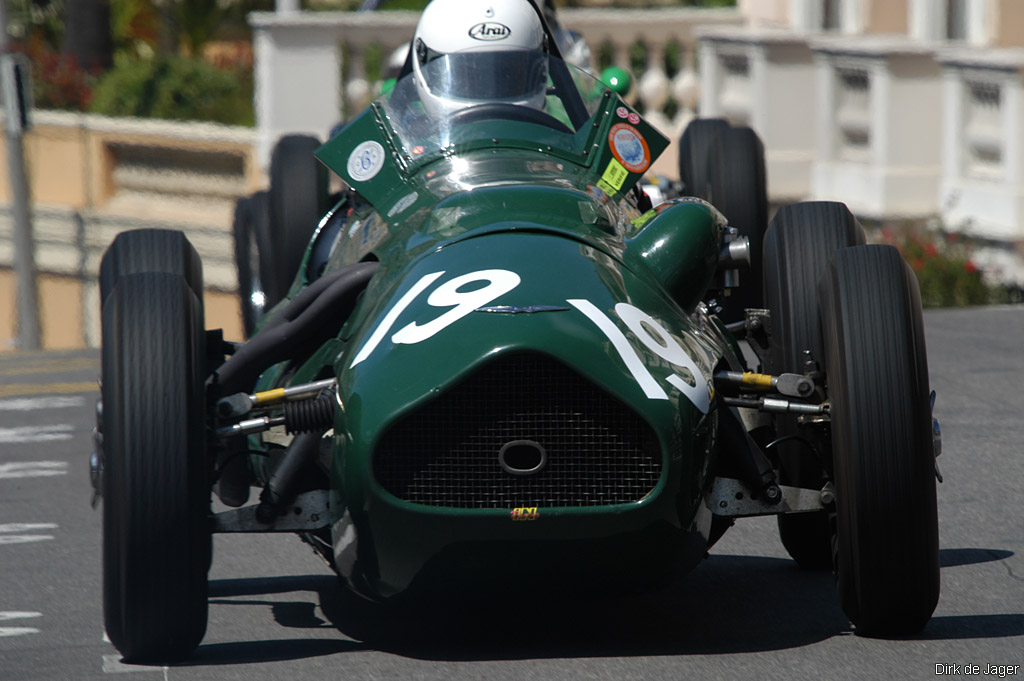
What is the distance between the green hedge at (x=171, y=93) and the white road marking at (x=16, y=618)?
695 inches

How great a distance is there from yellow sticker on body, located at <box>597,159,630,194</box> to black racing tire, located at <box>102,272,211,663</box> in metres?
1.71

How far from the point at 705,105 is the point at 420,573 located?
15.4 meters

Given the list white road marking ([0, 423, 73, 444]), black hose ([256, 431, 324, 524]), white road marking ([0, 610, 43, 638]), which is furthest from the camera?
white road marking ([0, 423, 73, 444])

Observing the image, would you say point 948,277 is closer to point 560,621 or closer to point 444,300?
point 560,621

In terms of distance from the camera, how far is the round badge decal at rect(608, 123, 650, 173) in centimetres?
605

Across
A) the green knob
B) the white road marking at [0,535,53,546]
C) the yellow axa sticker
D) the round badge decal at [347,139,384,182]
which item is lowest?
the white road marking at [0,535,53,546]

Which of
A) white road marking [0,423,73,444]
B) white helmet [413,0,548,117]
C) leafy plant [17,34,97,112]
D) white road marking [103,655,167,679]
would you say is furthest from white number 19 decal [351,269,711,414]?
leafy plant [17,34,97,112]

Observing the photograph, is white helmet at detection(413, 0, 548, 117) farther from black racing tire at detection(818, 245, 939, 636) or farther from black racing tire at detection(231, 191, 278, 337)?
black racing tire at detection(818, 245, 939, 636)

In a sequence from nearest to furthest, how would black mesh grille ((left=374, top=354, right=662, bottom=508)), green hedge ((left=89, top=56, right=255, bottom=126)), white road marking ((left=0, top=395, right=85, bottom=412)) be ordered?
black mesh grille ((left=374, top=354, right=662, bottom=508))
white road marking ((left=0, top=395, right=85, bottom=412))
green hedge ((left=89, top=56, right=255, bottom=126))

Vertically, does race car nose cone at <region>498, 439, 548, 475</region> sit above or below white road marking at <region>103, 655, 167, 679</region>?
above

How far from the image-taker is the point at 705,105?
64.0 feet

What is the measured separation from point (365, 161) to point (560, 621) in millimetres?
1798

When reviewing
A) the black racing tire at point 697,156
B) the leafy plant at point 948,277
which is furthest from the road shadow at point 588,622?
the leafy plant at point 948,277

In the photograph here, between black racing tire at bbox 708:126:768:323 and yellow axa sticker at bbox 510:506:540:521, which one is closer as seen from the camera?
yellow axa sticker at bbox 510:506:540:521
